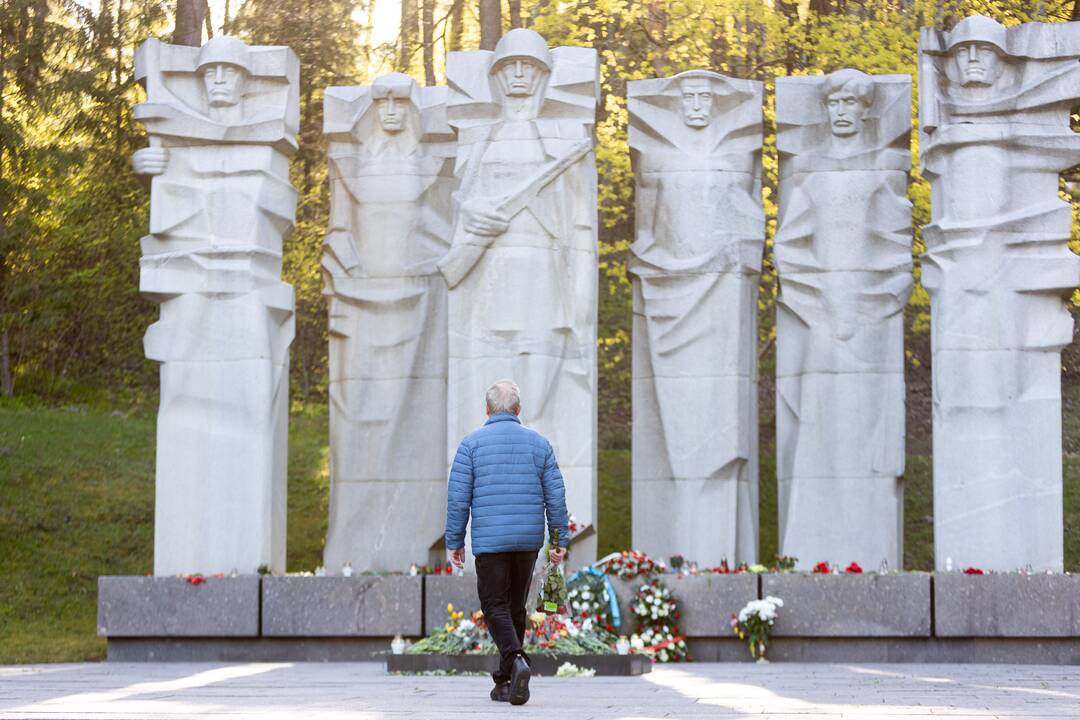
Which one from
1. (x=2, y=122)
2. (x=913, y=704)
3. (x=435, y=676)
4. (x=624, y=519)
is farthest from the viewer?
(x=624, y=519)

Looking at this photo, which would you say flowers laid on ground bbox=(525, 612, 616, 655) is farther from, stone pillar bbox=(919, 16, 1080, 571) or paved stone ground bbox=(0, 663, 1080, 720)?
stone pillar bbox=(919, 16, 1080, 571)

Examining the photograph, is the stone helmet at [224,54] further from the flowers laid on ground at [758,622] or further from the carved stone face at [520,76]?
the flowers laid on ground at [758,622]

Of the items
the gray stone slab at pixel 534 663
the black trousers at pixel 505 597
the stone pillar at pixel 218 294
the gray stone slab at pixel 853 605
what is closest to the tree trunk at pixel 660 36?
the stone pillar at pixel 218 294

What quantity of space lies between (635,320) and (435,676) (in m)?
4.98

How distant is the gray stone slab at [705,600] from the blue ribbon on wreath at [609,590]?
0.12m

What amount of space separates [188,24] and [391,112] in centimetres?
419

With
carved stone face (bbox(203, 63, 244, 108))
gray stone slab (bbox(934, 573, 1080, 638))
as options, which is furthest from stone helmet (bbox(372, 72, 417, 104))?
gray stone slab (bbox(934, 573, 1080, 638))

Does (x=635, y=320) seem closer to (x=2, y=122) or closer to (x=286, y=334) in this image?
(x=286, y=334)

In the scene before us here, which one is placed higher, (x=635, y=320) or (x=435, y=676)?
(x=635, y=320)

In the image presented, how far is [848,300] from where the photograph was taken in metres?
13.9

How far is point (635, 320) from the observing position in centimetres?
1434

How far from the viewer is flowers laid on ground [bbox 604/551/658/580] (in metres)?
12.1

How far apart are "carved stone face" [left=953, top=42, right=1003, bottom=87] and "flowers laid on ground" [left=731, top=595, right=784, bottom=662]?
4.06 meters

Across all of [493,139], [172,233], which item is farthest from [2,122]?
[493,139]
